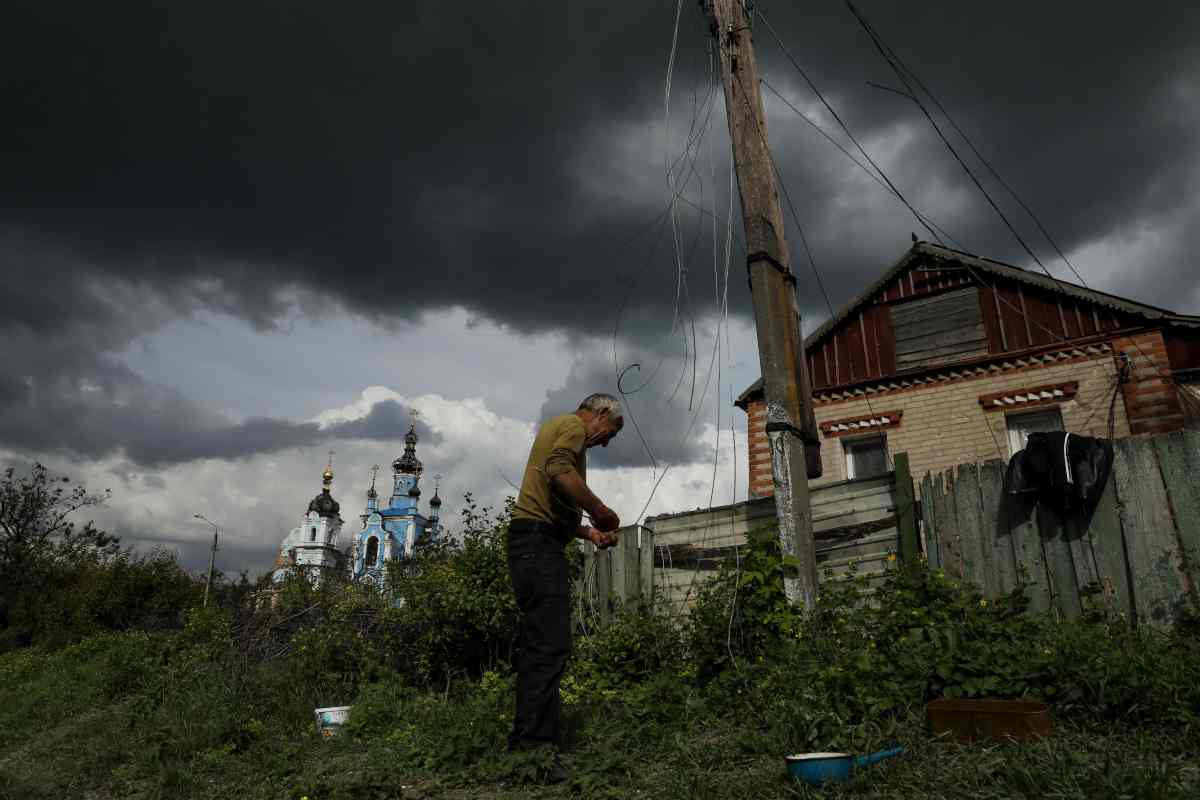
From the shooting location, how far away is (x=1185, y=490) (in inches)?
185

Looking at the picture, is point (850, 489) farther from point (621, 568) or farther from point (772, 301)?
point (621, 568)

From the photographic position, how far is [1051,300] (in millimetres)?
13672

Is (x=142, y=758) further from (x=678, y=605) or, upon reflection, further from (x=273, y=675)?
(x=678, y=605)

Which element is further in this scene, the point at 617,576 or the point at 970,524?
the point at 617,576

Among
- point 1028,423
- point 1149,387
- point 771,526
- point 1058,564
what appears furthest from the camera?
point 1028,423

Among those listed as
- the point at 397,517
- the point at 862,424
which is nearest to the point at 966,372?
the point at 862,424

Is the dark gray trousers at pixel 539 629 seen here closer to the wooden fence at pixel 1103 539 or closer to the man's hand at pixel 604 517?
the man's hand at pixel 604 517

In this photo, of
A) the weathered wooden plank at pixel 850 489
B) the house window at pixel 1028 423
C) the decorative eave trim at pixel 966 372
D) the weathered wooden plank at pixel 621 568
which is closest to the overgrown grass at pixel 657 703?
the weathered wooden plank at pixel 621 568

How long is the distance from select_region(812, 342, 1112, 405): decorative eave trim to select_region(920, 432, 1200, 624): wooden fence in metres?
7.12

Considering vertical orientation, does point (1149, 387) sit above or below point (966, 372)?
below

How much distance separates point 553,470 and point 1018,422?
12.5 m

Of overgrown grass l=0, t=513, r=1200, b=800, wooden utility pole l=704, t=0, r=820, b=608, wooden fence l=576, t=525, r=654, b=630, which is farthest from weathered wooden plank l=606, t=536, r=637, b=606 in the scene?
wooden utility pole l=704, t=0, r=820, b=608

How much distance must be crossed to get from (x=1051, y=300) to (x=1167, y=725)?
1256 cm

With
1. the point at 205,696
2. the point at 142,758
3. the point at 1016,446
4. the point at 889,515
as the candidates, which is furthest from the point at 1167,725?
the point at 1016,446
